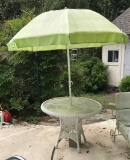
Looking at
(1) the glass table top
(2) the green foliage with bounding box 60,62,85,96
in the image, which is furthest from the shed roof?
(1) the glass table top

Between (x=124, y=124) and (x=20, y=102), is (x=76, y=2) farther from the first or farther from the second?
(x=124, y=124)

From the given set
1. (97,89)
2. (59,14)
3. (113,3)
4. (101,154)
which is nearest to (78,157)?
(101,154)

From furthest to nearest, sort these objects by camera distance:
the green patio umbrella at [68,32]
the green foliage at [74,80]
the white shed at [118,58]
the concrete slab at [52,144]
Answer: the white shed at [118,58] < the green foliage at [74,80] < the concrete slab at [52,144] < the green patio umbrella at [68,32]

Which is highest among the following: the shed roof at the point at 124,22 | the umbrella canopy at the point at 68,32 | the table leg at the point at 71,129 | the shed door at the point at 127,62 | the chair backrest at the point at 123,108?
the shed roof at the point at 124,22

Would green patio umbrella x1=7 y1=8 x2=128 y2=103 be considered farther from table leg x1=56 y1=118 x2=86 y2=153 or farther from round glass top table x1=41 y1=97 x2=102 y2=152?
table leg x1=56 y1=118 x2=86 y2=153

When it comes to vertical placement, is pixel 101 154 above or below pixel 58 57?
below

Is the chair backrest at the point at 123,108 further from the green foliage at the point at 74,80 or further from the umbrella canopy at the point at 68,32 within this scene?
the green foliage at the point at 74,80

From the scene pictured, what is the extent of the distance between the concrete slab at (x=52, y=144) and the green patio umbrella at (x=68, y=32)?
6.23 ft

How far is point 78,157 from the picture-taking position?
3.55 meters

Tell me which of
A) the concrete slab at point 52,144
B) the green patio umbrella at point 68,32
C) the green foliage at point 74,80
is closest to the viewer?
the green patio umbrella at point 68,32

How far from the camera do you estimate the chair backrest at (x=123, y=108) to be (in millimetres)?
3932

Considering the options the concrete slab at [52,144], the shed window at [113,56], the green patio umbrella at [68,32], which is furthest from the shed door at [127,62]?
the green patio umbrella at [68,32]

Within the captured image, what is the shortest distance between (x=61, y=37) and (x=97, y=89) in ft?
26.6

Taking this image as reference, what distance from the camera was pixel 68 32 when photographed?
8.36ft
